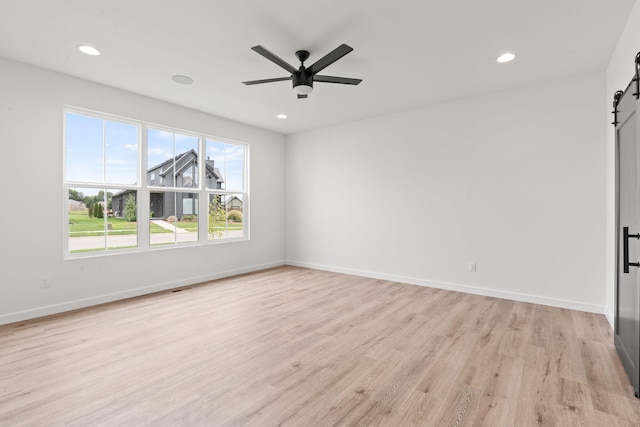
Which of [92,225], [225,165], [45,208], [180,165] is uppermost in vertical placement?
[225,165]

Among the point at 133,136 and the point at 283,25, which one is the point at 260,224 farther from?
the point at 283,25

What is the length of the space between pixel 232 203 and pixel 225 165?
711mm

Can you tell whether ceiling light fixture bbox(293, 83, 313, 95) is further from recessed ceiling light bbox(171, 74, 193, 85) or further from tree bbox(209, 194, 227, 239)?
tree bbox(209, 194, 227, 239)

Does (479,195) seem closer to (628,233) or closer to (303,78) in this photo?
(628,233)

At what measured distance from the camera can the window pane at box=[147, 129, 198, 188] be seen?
4629 millimetres

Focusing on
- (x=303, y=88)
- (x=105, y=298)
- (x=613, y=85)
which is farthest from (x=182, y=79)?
(x=613, y=85)

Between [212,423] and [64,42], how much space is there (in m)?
3.59

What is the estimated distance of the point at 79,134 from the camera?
392 cm

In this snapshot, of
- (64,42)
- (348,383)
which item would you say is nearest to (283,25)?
(64,42)

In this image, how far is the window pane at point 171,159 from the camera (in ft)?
15.2

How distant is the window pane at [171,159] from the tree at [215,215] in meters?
0.44

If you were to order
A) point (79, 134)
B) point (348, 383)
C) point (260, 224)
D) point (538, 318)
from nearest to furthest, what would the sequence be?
point (348, 383) < point (538, 318) < point (79, 134) < point (260, 224)

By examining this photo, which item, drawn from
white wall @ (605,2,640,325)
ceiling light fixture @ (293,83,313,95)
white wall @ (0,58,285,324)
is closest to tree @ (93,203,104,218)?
white wall @ (0,58,285,324)

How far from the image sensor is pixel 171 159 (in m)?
4.88
